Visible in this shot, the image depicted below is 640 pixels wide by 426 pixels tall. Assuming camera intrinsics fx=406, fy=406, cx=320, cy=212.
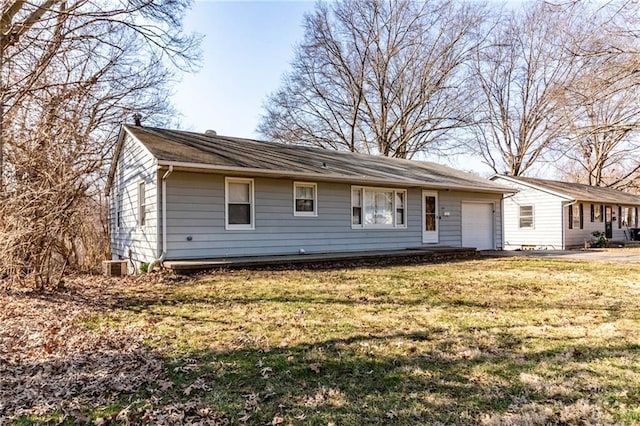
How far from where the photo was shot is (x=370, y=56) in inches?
977

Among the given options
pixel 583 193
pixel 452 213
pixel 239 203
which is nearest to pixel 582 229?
pixel 583 193

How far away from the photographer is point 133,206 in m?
11.9

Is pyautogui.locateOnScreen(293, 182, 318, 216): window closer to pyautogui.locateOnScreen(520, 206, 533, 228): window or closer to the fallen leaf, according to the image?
the fallen leaf

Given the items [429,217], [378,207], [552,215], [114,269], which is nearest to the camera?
[114,269]

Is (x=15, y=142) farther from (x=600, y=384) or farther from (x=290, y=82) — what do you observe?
(x=290, y=82)

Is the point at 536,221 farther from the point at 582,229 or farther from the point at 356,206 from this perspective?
the point at 356,206

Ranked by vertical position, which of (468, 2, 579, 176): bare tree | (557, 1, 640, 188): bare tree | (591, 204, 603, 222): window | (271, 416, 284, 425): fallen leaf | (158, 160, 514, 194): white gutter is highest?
(468, 2, 579, 176): bare tree

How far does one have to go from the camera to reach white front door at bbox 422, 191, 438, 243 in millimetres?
14414

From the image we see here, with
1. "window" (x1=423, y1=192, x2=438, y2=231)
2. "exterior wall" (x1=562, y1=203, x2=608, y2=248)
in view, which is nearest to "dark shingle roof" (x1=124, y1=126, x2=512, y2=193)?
"window" (x1=423, y1=192, x2=438, y2=231)

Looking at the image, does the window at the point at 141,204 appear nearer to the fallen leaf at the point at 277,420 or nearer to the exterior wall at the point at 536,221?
the fallen leaf at the point at 277,420

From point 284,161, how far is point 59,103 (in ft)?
21.1

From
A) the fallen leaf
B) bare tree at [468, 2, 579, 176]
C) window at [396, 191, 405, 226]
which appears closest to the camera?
the fallen leaf

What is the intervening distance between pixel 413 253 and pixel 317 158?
14.6 feet

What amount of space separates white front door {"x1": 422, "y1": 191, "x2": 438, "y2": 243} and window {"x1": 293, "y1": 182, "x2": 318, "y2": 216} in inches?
178
